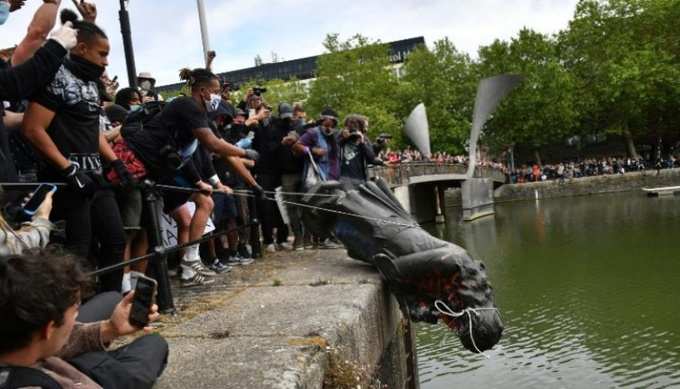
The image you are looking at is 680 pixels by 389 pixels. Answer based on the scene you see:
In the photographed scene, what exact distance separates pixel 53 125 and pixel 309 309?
162 centimetres

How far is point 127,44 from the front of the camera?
655 cm

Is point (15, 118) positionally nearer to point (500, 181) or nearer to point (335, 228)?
point (335, 228)

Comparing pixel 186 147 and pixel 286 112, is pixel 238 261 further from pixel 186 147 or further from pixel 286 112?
pixel 286 112

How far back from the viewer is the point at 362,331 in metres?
3.36

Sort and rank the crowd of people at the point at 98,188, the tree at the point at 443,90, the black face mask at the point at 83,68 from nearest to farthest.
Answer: the crowd of people at the point at 98,188 < the black face mask at the point at 83,68 < the tree at the point at 443,90

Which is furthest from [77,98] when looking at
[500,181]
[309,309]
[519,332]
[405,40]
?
[405,40]

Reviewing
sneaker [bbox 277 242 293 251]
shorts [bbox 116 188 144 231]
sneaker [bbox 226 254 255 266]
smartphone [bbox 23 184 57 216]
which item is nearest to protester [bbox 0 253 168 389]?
smartphone [bbox 23 184 57 216]

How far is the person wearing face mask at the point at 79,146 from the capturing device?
9.98 ft

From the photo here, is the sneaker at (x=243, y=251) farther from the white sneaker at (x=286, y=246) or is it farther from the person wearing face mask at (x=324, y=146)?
the person wearing face mask at (x=324, y=146)

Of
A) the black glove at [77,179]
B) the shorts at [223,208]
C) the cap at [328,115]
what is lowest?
the shorts at [223,208]

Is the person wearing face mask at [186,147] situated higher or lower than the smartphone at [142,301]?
higher

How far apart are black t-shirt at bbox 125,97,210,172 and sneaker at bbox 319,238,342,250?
2616 mm

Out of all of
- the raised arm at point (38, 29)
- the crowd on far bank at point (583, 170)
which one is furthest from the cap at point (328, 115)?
the crowd on far bank at point (583, 170)

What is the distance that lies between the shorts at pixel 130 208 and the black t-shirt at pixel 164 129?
0.82 ft
